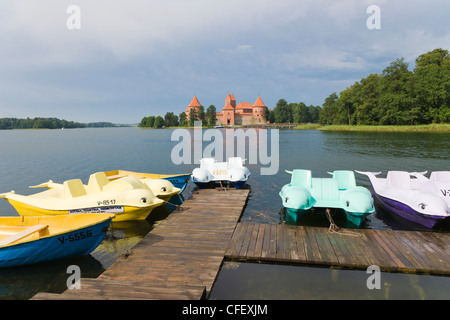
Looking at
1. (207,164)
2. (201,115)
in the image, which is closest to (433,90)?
(207,164)

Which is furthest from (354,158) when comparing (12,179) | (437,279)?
(12,179)

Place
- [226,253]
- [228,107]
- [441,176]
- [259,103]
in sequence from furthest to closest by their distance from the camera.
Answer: [228,107] < [259,103] < [441,176] < [226,253]

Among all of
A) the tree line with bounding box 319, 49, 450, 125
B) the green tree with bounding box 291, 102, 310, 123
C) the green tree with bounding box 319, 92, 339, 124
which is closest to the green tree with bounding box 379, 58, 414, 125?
the tree line with bounding box 319, 49, 450, 125

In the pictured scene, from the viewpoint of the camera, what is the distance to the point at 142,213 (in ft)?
34.3

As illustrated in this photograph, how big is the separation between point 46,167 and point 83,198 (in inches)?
1033

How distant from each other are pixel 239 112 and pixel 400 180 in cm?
16101

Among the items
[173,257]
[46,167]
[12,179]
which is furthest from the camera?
[46,167]

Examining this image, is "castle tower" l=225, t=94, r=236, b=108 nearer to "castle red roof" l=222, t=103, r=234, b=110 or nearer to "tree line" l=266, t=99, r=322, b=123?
"castle red roof" l=222, t=103, r=234, b=110

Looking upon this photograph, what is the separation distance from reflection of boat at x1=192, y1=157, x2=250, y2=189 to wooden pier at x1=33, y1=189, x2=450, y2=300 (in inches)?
212

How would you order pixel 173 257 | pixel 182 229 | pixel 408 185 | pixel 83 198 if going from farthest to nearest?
pixel 408 185 → pixel 83 198 → pixel 182 229 → pixel 173 257

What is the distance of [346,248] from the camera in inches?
297

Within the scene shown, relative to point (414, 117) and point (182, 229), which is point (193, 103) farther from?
point (182, 229)

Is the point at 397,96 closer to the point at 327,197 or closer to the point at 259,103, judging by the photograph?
the point at 327,197
